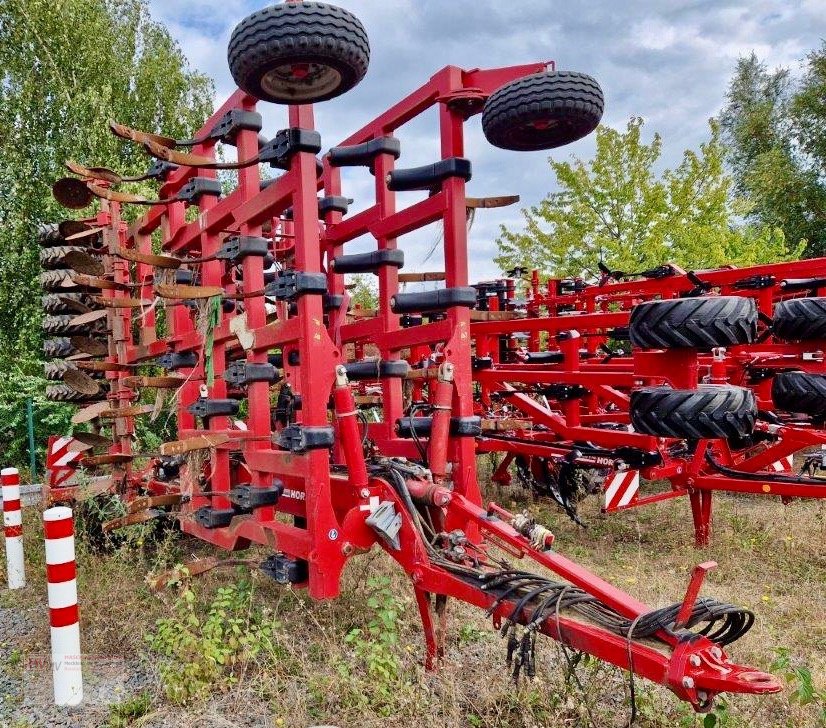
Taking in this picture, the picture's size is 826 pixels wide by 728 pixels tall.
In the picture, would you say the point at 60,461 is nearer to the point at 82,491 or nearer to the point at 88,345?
the point at 82,491

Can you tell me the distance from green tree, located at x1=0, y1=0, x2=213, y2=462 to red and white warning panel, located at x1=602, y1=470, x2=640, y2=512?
10.9 m

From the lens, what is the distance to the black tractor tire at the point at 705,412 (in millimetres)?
3189

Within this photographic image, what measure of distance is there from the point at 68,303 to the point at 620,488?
5246 millimetres

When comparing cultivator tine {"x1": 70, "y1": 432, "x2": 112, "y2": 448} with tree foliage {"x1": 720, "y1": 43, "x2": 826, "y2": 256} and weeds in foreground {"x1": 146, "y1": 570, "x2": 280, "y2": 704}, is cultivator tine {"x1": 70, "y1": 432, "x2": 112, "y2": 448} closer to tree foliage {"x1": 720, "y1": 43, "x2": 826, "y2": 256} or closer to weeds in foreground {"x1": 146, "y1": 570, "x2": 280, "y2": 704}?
weeds in foreground {"x1": 146, "y1": 570, "x2": 280, "y2": 704}

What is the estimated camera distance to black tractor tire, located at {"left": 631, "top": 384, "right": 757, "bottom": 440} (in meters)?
3.19

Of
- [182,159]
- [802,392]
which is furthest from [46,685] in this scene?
[802,392]

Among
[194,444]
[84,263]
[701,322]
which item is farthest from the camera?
[84,263]

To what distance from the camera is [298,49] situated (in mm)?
2920

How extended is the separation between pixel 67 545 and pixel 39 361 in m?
10.5

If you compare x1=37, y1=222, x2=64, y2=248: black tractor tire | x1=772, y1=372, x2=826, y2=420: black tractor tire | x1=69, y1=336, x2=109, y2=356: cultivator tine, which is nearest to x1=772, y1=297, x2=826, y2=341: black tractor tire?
x1=772, y1=372, x2=826, y2=420: black tractor tire

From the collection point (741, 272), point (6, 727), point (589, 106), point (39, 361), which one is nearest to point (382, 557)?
point (6, 727)

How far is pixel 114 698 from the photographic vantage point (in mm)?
3402

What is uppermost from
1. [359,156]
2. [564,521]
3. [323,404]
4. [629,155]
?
[629,155]

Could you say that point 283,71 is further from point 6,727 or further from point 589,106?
point 6,727
